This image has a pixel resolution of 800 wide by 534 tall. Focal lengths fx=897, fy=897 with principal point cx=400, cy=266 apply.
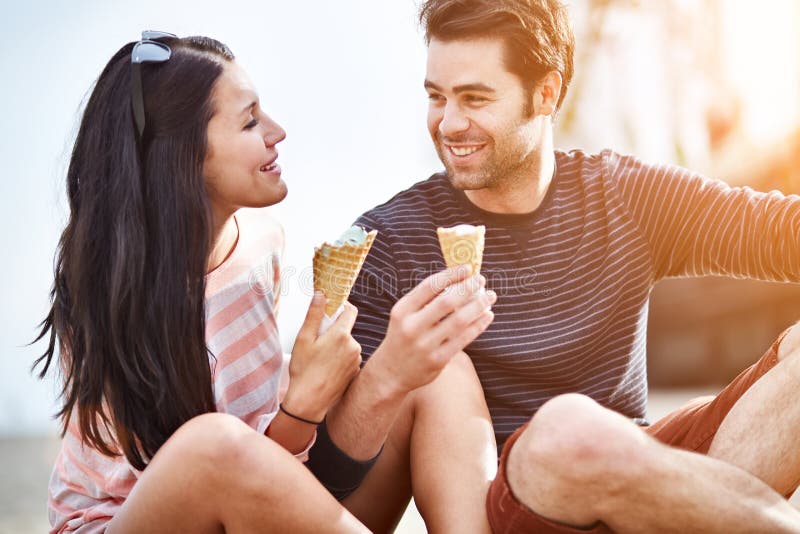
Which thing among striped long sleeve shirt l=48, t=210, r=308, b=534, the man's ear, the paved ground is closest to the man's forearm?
striped long sleeve shirt l=48, t=210, r=308, b=534

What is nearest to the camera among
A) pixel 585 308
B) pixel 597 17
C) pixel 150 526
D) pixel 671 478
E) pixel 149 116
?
pixel 671 478

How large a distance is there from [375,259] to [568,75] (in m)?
1.15

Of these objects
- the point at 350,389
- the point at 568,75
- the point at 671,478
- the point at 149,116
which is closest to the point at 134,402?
the point at 350,389

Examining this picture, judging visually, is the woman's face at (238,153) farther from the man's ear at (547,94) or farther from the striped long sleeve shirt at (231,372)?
the man's ear at (547,94)

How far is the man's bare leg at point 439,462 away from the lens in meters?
2.25

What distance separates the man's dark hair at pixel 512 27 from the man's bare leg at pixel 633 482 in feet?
5.09

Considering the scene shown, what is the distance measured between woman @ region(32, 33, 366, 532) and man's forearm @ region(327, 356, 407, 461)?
0.19 feet

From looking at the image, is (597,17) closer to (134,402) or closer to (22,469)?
(134,402)

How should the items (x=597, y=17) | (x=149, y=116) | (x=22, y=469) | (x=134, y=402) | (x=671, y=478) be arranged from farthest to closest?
(x=22, y=469)
(x=597, y=17)
(x=149, y=116)
(x=134, y=402)
(x=671, y=478)

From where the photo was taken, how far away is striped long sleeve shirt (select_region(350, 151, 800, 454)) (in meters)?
2.74

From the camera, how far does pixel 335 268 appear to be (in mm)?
2377

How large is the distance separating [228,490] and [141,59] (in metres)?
1.25

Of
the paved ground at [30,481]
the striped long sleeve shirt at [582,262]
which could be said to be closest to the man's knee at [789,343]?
the striped long sleeve shirt at [582,262]

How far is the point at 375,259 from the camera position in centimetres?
280
